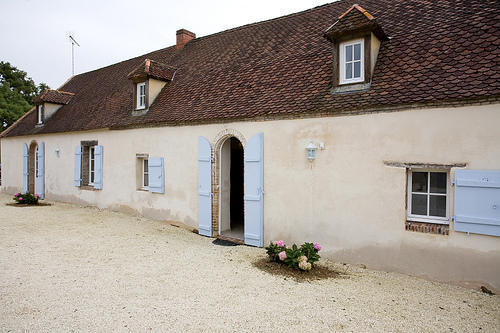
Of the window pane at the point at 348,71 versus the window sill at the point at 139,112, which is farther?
the window sill at the point at 139,112

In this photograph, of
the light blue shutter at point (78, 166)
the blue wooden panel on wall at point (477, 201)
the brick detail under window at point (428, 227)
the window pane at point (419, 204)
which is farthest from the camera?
the light blue shutter at point (78, 166)

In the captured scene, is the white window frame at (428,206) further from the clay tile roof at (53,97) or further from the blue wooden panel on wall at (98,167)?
the clay tile roof at (53,97)

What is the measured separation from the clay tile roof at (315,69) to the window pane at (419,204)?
1678 millimetres

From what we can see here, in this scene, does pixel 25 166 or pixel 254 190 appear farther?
pixel 25 166

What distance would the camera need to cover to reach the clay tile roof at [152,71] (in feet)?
35.4

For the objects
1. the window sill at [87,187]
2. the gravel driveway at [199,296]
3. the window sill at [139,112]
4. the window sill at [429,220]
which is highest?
the window sill at [139,112]

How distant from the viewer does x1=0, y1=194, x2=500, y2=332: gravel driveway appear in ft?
13.4

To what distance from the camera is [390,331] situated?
3949mm

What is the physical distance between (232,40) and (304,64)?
14.3ft

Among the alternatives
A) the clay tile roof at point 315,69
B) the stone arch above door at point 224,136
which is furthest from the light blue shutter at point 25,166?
the stone arch above door at point 224,136

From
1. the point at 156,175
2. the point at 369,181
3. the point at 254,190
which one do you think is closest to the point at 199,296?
the point at 254,190

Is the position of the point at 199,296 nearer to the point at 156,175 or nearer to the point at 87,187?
the point at 156,175

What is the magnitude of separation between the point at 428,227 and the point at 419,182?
848 millimetres

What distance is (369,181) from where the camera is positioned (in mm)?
6160
